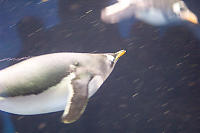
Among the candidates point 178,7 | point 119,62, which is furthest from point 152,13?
point 119,62

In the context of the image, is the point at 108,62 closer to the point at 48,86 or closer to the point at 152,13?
the point at 48,86

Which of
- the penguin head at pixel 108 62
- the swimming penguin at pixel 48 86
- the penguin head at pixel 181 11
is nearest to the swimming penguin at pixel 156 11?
the penguin head at pixel 181 11

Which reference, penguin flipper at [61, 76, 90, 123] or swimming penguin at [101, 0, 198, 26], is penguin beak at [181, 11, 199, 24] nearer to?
swimming penguin at [101, 0, 198, 26]

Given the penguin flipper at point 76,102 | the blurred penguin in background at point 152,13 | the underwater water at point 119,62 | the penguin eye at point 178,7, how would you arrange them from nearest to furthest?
the penguin flipper at point 76,102 < the underwater water at point 119,62 < the blurred penguin in background at point 152,13 < the penguin eye at point 178,7

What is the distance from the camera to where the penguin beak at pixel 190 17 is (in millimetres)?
2580

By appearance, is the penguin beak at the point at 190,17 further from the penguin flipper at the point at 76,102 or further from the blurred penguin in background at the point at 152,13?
the penguin flipper at the point at 76,102

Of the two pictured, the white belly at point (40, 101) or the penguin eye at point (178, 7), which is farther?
the penguin eye at point (178, 7)

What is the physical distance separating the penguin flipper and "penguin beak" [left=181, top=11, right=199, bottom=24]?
148 centimetres

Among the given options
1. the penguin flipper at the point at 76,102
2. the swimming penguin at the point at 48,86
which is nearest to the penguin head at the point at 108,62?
the swimming penguin at the point at 48,86

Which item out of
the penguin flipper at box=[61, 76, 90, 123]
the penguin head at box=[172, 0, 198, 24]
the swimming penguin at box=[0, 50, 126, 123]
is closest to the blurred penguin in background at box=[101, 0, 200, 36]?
the penguin head at box=[172, 0, 198, 24]

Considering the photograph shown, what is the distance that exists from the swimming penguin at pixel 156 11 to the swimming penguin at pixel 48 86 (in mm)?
873

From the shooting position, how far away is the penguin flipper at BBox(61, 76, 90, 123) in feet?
4.76

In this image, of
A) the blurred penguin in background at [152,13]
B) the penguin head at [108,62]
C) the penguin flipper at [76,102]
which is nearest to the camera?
the penguin flipper at [76,102]

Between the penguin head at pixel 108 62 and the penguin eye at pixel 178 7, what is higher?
the penguin eye at pixel 178 7
